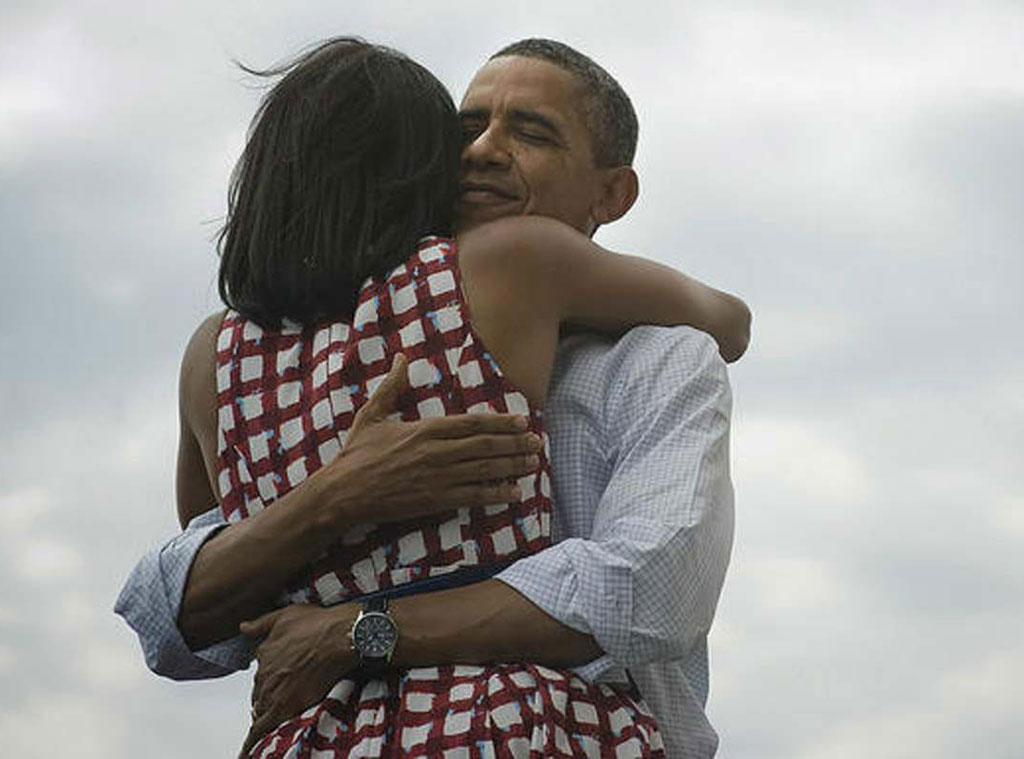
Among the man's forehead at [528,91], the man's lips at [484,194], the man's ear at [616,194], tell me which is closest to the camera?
the man's lips at [484,194]

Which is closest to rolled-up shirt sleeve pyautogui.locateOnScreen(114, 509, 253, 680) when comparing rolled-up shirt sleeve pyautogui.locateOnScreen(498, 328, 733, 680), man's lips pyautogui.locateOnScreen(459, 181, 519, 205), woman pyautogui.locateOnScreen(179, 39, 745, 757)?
woman pyautogui.locateOnScreen(179, 39, 745, 757)

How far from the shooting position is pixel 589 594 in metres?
3.12

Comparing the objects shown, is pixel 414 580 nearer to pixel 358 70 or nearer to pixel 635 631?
pixel 635 631

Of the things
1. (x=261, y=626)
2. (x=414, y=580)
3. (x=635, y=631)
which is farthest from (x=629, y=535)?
(x=261, y=626)

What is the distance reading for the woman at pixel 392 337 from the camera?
124 inches

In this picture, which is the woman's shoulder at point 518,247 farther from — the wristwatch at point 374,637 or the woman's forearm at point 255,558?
the wristwatch at point 374,637

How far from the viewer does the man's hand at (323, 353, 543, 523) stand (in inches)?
126

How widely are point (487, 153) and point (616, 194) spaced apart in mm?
443

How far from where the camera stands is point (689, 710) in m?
3.44

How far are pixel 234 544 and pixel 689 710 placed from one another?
864 mm

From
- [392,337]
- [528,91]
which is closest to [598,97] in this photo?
[528,91]

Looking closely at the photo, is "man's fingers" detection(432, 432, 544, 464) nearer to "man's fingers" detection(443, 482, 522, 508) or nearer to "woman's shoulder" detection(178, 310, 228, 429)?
"man's fingers" detection(443, 482, 522, 508)

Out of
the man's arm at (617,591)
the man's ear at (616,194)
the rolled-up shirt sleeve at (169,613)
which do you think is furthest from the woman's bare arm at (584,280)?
the rolled-up shirt sleeve at (169,613)

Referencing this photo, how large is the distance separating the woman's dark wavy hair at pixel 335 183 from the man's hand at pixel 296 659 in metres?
0.53
